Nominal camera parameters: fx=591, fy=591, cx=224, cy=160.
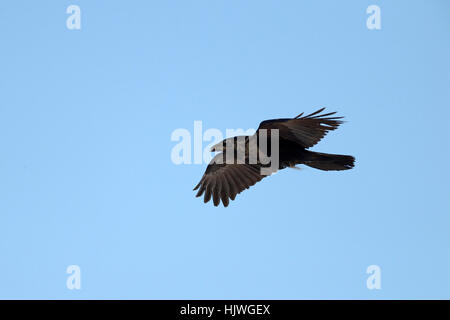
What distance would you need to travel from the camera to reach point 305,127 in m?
8.20

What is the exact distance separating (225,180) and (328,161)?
6.31 ft

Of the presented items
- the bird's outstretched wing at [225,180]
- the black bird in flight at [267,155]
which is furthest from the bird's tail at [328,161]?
the bird's outstretched wing at [225,180]

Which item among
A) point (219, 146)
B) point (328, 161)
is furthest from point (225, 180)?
point (328, 161)

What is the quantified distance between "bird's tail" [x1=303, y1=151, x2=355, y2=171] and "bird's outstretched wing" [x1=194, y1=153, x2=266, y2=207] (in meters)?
1.15

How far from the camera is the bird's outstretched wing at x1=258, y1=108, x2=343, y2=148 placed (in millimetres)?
7992

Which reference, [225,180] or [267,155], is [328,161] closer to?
[267,155]

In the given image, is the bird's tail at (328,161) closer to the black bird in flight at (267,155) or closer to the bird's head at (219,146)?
the black bird in flight at (267,155)

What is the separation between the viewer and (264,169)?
30.0ft

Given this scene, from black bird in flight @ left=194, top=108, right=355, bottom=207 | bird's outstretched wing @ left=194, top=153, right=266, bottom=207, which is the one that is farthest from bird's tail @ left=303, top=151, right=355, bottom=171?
bird's outstretched wing @ left=194, top=153, right=266, bottom=207

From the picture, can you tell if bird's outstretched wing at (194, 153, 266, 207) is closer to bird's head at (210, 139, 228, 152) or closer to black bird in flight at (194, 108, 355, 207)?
black bird in flight at (194, 108, 355, 207)

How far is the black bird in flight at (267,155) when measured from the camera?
8.06 m
